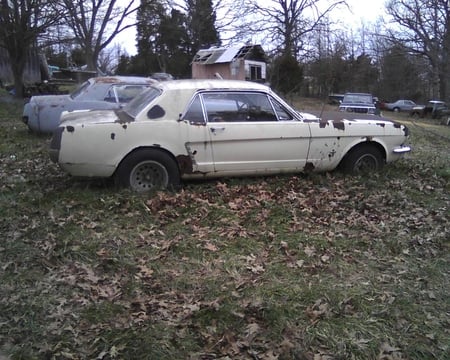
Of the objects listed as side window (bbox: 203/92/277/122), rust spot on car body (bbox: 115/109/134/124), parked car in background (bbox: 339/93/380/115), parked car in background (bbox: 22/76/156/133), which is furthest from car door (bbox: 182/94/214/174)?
parked car in background (bbox: 339/93/380/115)

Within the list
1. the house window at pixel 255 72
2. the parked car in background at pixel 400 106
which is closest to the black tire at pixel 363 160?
the house window at pixel 255 72

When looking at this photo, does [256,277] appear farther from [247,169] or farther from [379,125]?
[379,125]

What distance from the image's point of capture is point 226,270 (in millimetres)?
4230

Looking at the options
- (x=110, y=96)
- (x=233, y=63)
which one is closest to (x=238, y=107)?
(x=110, y=96)

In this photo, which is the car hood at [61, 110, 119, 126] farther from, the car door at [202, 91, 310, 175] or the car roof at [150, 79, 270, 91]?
the car door at [202, 91, 310, 175]

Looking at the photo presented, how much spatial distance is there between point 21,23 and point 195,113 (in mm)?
17215

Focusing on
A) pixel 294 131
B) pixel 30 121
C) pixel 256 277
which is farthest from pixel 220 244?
pixel 30 121

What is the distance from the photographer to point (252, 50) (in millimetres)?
43719

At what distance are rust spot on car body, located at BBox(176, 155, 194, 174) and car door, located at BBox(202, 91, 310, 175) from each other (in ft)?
1.06

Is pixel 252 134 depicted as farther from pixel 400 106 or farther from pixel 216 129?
pixel 400 106

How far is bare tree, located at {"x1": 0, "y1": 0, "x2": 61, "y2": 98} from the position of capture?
2039 cm

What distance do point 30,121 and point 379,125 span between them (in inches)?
285

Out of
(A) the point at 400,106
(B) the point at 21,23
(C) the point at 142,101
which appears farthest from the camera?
(A) the point at 400,106

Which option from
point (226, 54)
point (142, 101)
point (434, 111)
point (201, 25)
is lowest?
point (434, 111)
